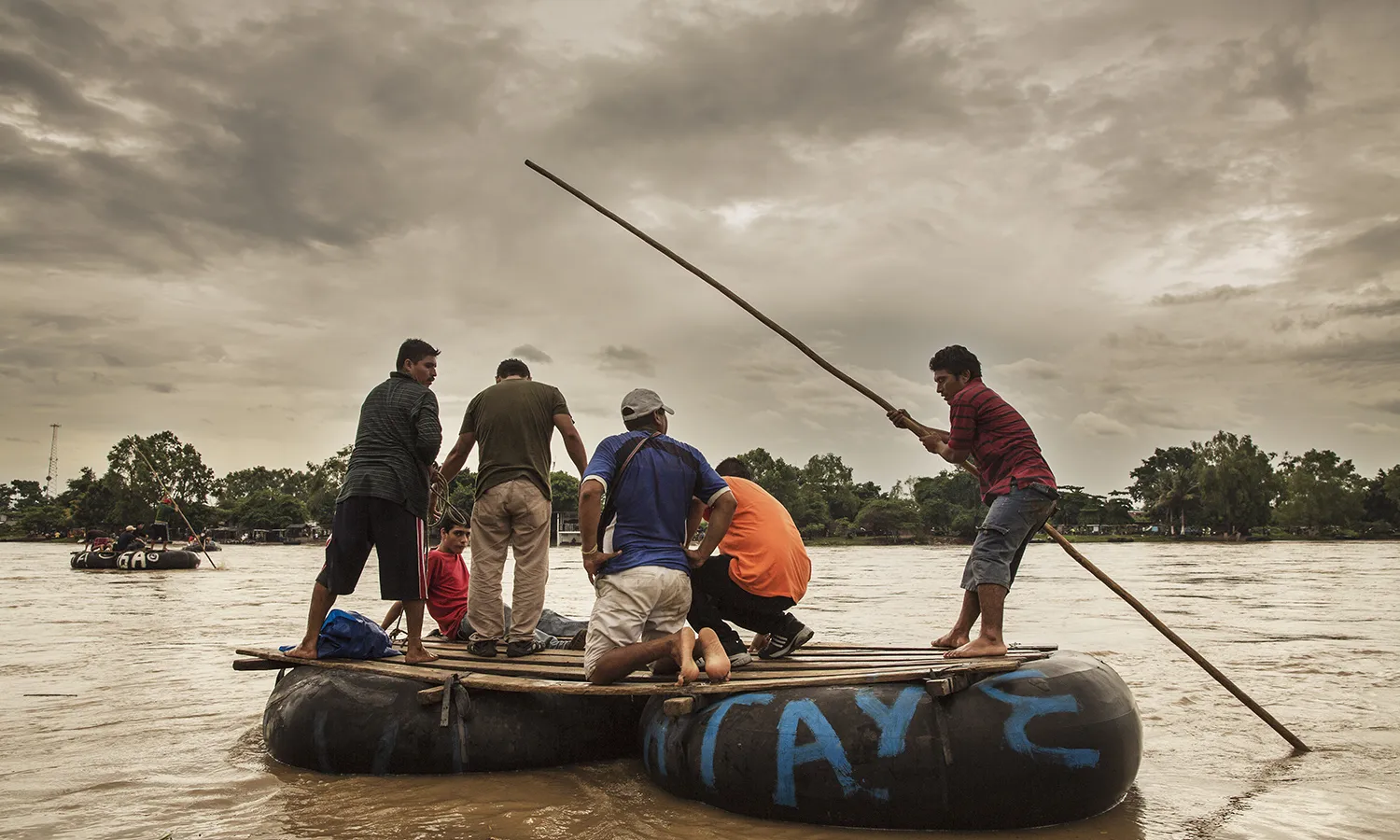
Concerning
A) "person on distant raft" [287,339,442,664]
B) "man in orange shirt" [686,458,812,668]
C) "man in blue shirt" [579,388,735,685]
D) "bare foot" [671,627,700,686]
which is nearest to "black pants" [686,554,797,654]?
"man in orange shirt" [686,458,812,668]

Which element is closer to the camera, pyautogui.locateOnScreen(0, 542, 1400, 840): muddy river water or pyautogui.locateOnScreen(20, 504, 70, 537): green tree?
pyautogui.locateOnScreen(0, 542, 1400, 840): muddy river water

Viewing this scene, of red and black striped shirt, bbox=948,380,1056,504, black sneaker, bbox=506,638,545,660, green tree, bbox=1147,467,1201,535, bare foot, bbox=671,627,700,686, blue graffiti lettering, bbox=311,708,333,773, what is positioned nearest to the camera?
bare foot, bbox=671,627,700,686

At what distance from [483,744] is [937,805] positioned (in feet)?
8.45

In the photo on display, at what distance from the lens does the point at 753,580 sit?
5652 mm

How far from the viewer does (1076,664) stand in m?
4.57

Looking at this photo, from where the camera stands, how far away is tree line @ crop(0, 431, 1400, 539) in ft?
327

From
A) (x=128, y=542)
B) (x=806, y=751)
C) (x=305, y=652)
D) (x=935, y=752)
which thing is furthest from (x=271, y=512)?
(x=935, y=752)

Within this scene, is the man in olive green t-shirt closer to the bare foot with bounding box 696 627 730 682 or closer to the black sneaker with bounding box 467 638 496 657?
the black sneaker with bounding box 467 638 496 657

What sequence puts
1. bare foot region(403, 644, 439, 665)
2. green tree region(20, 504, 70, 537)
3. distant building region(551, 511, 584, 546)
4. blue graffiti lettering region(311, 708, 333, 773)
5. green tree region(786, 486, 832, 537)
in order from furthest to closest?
green tree region(786, 486, 832, 537)
green tree region(20, 504, 70, 537)
distant building region(551, 511, 584, 546)
bare foot region(403, 644, 439, 665)
blue graffiti lettering region(311, 708, 333, 773)

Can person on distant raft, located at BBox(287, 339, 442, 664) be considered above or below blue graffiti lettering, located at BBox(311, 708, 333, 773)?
above

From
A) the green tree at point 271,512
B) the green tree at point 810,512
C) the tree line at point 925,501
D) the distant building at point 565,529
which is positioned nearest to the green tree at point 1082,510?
the tree line at point 925,501

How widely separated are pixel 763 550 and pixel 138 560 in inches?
1314

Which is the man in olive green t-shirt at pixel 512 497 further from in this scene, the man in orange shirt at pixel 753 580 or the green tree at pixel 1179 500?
the green tree at pixel 1179 500

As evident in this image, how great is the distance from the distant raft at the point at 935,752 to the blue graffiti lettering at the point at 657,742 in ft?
1.39
